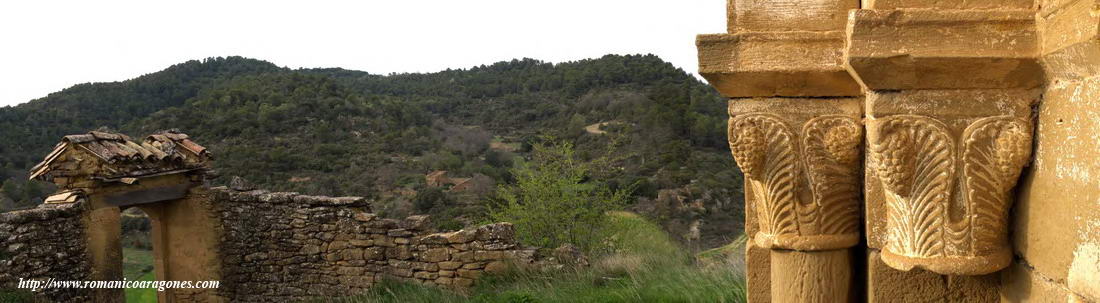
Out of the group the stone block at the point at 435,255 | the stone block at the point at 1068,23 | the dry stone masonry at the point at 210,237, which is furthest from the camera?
the stone block at the point at 435,255

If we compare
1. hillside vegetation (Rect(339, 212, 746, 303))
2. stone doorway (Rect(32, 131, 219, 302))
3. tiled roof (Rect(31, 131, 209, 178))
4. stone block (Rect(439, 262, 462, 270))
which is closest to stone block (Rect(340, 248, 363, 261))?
hillside vegetation (Rect(339, 212, 746, 303))

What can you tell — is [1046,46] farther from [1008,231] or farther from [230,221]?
[230,221]

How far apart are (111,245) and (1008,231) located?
8.99m

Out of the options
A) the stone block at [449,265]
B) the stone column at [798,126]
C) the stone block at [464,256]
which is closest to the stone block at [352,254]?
the stone block at [449,265]

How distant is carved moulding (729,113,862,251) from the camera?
2289mm

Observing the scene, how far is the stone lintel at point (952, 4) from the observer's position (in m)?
1.78

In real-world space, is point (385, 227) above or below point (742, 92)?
below

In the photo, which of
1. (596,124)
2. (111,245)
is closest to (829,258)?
(111,245)

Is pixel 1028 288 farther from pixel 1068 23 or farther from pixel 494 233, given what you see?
pixel 494 233

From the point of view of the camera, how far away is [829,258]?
7.80 feet

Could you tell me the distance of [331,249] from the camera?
363 inches

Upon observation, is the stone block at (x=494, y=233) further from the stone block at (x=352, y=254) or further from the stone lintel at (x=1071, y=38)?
the stone lintel at (x=1071, y=38)

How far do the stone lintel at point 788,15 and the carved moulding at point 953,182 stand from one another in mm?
520

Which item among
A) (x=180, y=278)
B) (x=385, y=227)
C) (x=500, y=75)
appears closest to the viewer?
(x=385, y=227)
